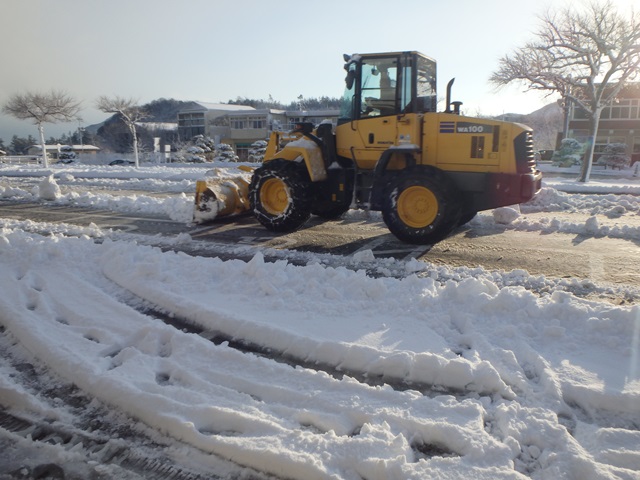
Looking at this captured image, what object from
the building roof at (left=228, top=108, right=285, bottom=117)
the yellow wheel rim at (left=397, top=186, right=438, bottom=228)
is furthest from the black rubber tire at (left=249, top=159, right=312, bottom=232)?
the building roof at (left=228, top=108, right=285, bottom=117)

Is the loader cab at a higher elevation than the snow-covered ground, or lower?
higher

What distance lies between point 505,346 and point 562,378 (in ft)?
1.73

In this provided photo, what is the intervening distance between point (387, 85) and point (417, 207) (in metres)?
2.26

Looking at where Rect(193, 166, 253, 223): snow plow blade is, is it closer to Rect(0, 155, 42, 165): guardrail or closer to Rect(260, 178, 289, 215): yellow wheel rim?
Rect(260, 178, 289, 215): yellow wheel rim

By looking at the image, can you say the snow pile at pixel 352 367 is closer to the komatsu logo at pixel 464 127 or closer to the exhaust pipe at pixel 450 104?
the komatsu logo at pixel 464 127

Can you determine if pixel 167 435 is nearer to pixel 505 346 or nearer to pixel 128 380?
pixel 128 380

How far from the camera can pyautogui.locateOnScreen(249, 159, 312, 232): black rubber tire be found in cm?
863

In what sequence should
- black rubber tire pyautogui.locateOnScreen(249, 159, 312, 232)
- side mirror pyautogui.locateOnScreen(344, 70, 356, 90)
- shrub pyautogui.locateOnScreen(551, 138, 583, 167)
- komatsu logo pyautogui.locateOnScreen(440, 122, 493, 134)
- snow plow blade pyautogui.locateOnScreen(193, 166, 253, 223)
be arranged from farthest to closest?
shrub pyautogui.locateOnScreen(551, 138, 583, 167), snow plow blade pyautogui.locateOnScreen(193, 166, 253, 223), black rubber tire pyautogui.locateOnScreen(249, 159, 312, 232), side mirror pyautogui.locateOnScreen(344, 70, 356, 90), komatsu logo pyautogui.locateOnScreen(440, 122, 493, 134)

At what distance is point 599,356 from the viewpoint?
145 inches

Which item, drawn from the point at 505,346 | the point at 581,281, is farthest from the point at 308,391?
the point at 581,281

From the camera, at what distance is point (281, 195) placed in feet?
29.9

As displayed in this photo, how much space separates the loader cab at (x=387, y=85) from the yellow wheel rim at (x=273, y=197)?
1.88 m

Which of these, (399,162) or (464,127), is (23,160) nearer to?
(399,162)

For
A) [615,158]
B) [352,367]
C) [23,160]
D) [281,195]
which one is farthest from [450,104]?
[23,160]
